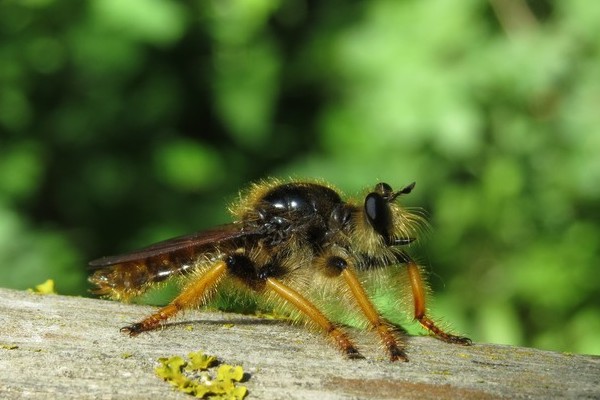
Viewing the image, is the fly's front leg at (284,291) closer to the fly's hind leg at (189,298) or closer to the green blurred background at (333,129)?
the fly's hind leg at (189,298)

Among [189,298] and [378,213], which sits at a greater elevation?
[378,213]

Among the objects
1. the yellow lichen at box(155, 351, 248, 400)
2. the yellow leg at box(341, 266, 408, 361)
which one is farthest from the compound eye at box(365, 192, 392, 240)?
the yellow lichen at box(155, 351, 248, 400)

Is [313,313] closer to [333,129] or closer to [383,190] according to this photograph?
[383,190]

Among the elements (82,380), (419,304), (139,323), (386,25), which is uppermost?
(386,25)

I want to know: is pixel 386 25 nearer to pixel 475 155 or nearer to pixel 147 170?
pixel 475 155

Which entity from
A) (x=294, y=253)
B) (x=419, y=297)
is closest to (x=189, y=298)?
(x=294, y=253)

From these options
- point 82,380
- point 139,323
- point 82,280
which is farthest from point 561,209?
point 82,380
